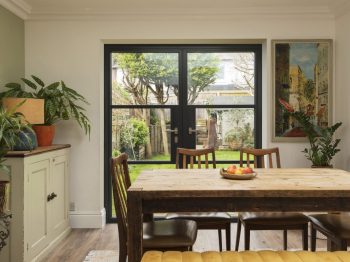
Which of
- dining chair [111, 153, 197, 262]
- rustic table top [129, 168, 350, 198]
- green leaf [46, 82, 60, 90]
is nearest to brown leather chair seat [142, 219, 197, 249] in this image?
dining chair [111, 153, 197, 262]

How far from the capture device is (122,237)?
2.42 m

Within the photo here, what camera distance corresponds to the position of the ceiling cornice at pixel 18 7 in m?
3.78

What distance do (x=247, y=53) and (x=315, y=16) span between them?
86cm

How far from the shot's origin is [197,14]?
4277 millimetres

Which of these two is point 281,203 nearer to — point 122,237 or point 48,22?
point 122,237

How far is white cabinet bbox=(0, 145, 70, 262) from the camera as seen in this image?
2.98m

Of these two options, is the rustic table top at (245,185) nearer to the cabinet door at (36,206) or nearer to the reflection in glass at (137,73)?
the cabinet door at (36,206)

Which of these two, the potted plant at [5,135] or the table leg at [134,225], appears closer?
the table leg at [134,225]

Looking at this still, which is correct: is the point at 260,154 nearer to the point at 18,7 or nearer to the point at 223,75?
the point at 223,75

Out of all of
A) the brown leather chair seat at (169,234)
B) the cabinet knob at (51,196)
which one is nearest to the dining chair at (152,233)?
the brown leather chair seat at (169,234)

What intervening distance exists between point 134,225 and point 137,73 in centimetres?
278

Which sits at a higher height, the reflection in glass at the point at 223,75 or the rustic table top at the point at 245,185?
the reflection in glass at the point at 223,75

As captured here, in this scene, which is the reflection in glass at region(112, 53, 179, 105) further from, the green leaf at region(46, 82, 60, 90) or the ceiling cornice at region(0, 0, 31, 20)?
the ceiling cornice at region(0, 0, 31, 20)

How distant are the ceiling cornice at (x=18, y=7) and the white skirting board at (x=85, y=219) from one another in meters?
2.26
